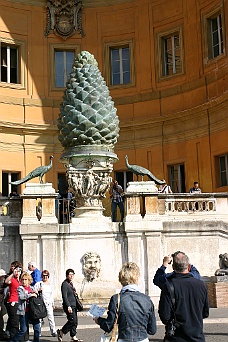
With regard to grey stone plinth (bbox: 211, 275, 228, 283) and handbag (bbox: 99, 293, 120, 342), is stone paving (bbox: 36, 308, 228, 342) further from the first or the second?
handbag (bbox: 99, 293, 120, 342)

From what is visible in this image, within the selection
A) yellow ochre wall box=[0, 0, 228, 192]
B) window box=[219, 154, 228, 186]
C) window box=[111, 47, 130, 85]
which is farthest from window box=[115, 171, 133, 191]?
window box=[219, 154, 228, 186]

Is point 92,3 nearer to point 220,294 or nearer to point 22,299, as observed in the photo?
point 220,294

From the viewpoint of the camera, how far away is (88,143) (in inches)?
554

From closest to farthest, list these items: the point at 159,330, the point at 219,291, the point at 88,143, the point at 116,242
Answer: the point at 159,330
the point at 219,291
the point at 88,143
the point at 116,242

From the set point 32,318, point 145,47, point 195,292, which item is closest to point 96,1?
point 145,47

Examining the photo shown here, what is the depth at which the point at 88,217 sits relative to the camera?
14.2 m

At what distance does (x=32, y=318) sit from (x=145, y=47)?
19070mm

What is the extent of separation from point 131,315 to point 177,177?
773 inches

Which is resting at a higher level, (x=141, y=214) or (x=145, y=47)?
(x=145, y=47)

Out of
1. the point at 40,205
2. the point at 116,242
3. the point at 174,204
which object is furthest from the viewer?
the point at 174,204

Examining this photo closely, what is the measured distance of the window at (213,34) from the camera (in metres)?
23.6

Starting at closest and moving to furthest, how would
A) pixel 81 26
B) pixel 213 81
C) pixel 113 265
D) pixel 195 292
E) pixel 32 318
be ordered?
pixel 195 292 < pixel 32 318 < pixel 113 265 < pixel 213 81 < pixel 81 26

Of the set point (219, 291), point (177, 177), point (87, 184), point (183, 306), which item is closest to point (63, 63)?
point (177, 177)

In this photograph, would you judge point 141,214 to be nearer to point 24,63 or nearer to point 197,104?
point 197,104
